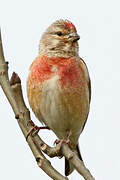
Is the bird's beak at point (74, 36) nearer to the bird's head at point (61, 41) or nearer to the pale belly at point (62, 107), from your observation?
the bird's head at point (61, 41)

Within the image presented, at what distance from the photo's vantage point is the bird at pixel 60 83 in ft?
15.5

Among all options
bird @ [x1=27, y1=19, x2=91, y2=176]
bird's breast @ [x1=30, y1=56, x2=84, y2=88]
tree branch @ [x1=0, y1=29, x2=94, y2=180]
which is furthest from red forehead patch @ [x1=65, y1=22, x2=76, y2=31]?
tree branch @ [x1=0, y1=29, x2=94, y2=180]

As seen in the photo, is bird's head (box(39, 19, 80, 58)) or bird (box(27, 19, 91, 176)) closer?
bird (box(27, 19, 91, 176))

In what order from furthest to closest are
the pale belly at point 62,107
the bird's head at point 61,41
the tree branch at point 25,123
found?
1. the bird's head at point 61,41
2. the pale belly at point 62,107
3. the tree branch at point 25,123

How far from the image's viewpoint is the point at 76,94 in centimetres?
483

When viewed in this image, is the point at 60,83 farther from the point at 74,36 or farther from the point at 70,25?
the point at 70,25

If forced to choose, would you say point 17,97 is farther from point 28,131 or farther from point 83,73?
point 83,73

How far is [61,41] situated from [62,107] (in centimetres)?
87

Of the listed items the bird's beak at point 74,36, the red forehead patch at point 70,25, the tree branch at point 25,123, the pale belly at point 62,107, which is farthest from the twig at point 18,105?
the red forehead patch at point 70,25

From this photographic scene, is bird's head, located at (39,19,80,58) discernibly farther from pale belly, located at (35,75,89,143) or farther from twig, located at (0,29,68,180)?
twig, located at (0,29,68,180)

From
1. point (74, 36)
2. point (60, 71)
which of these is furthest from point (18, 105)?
point (74, 36)

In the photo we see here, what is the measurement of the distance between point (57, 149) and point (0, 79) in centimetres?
62

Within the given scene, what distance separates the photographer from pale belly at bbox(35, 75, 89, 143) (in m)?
4.71

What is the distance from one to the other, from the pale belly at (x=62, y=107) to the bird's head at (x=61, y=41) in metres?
0.45
